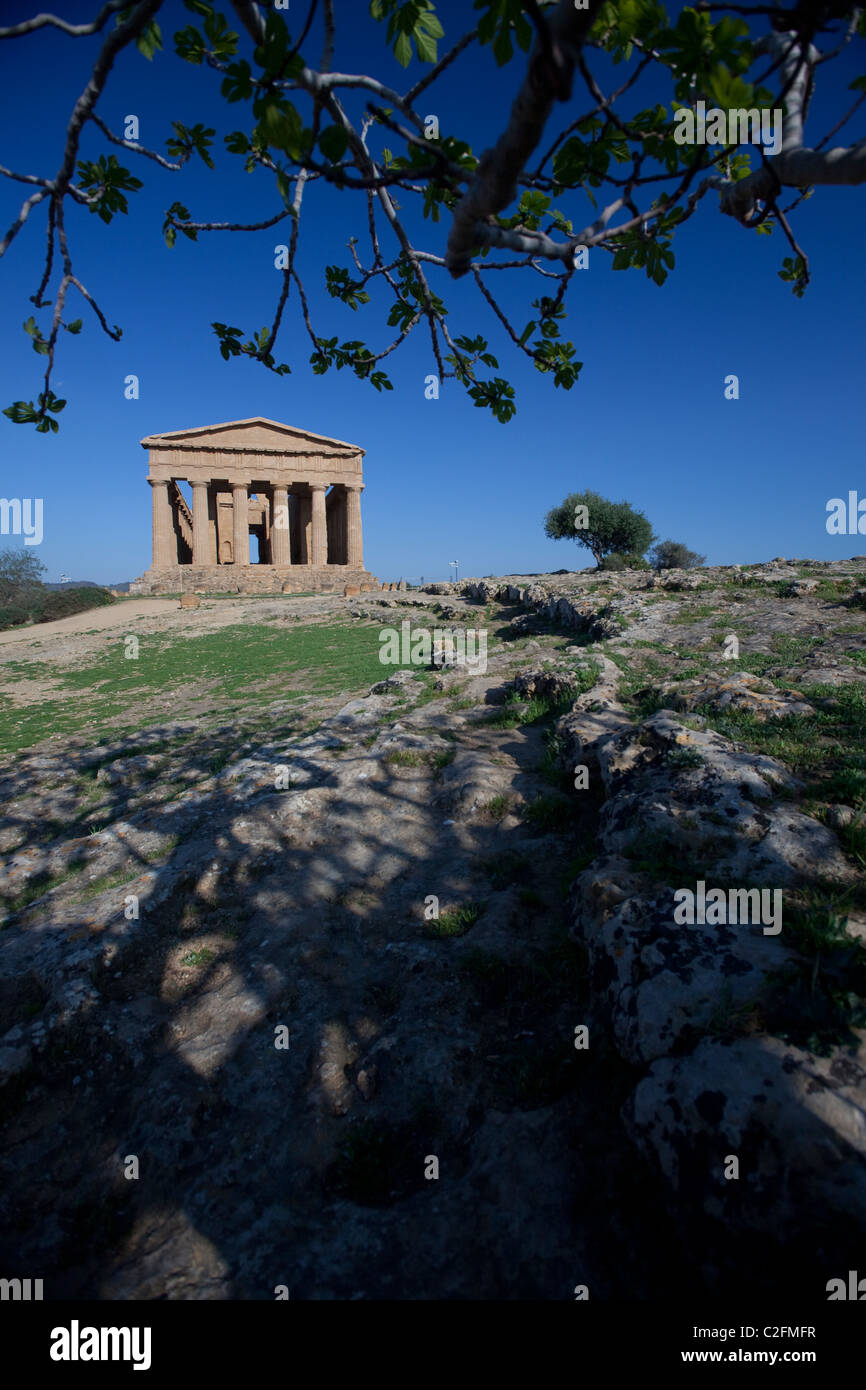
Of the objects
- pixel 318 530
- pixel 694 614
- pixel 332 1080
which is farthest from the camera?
pixel 318 530

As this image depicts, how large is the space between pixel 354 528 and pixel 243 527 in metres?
8.39

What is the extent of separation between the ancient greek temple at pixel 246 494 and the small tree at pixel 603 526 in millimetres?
16200

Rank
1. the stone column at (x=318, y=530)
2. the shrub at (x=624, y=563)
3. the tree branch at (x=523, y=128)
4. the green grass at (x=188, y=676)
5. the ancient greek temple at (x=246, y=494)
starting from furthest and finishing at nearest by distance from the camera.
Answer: the stone column at (x=318, y=530)
the ancient greek temple at (x=246, y=494)
the shrub at (x=624, y=563)
the green grass at (x=188, y=676)
the tree branch at (x=523, y=128)

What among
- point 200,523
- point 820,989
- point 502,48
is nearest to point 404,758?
point 820,989

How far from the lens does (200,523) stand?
4169 centimetres

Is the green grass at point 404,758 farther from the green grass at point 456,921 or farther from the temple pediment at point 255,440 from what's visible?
the temple pediment at point 255,440

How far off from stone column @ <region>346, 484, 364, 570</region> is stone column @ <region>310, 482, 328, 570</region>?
191 cm

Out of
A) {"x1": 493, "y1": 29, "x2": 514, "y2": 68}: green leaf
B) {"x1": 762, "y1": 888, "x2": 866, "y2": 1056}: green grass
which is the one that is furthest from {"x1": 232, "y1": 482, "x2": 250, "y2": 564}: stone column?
{"x1": 762, "y1": 888, "x2": 866, "y2": 1056}: green grass

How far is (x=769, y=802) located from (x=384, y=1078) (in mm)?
Answer: 2983

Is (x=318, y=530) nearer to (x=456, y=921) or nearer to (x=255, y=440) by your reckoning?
(x=255, y=440)

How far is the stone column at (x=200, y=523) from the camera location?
136 ft

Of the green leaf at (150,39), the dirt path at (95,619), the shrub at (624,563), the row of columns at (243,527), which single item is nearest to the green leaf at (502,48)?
the green leaf at (150,39)

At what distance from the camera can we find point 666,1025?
2.62 m
